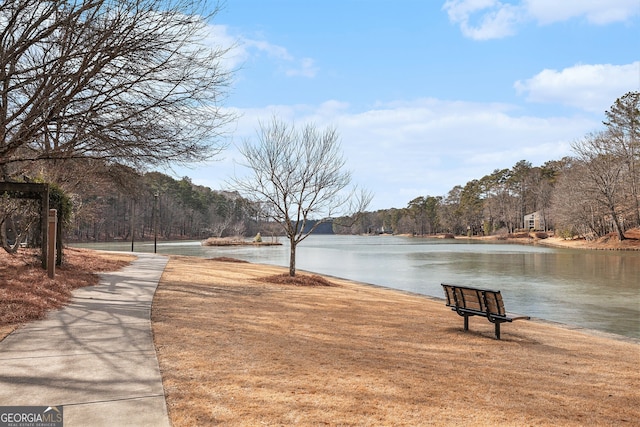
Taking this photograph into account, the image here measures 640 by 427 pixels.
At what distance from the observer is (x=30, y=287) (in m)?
8.80

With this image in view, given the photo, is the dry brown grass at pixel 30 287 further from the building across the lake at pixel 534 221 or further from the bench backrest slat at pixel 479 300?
the building across the lake at pixel 534 221

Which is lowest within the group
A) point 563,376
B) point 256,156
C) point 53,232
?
point 563,376

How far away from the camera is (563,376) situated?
5.24 m

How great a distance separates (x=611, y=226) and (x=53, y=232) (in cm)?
6627

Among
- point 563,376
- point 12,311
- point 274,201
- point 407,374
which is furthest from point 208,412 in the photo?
point 274,201

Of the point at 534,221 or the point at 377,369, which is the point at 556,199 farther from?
the point at 377,369

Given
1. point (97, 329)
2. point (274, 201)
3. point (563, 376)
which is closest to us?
point (563, 376)

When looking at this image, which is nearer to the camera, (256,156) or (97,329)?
(97,329)

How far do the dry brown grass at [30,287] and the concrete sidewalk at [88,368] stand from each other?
35 cm

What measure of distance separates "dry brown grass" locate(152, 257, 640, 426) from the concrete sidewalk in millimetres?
211

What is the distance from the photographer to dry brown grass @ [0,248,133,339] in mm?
6703

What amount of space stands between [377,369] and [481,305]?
3392 mm

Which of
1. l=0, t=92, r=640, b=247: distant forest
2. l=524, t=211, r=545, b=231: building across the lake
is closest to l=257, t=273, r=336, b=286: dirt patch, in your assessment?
l=0, t=92, r=640, b=247: distant forest

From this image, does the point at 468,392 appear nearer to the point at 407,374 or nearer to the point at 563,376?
the point at 407,374
